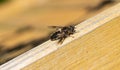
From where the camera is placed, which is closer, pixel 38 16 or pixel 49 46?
pixel 49 46

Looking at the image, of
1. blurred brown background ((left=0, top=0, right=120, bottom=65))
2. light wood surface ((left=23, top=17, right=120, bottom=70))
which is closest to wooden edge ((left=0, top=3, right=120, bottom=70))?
light wood surface ((left=23, top=17, right=120, bottom=70))

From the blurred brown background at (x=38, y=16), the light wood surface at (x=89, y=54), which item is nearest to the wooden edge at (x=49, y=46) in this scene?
the light wood surface at (x=89, y=54)

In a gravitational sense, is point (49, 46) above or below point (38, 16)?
below

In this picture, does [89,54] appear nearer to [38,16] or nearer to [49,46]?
[49,46]

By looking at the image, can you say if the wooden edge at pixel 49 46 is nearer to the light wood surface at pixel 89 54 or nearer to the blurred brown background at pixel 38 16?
the light wood surface at pixel 89 54

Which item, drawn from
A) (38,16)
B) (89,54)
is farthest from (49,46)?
(38,16)

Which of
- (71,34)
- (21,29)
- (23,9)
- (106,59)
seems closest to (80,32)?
(71,34)
